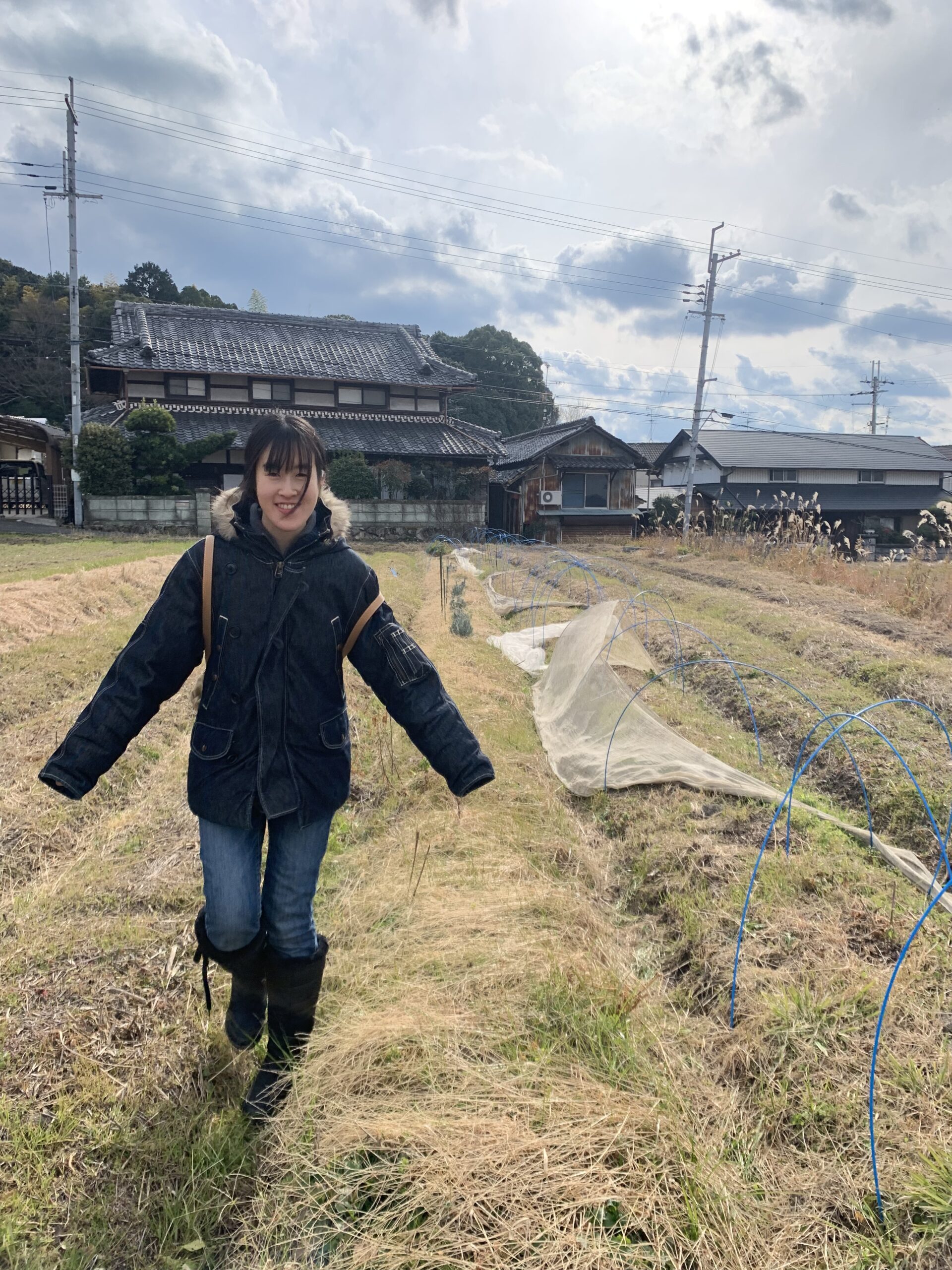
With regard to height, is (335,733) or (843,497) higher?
(843,497)

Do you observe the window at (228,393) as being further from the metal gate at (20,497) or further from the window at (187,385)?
the metal gate at (20,497)

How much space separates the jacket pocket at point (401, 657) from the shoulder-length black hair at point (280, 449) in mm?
382

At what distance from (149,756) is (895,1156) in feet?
13.0

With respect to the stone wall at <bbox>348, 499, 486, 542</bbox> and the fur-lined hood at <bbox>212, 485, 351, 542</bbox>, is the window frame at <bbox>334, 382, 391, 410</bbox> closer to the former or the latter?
the stone wall at <bbox>348, 499, 486, 542</bbox>

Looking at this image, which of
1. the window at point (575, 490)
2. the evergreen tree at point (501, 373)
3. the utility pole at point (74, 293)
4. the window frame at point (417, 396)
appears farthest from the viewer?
the evergreen tree at point (501, 373)

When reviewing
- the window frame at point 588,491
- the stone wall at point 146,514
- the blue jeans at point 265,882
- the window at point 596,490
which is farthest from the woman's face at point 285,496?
the window at point 596,490

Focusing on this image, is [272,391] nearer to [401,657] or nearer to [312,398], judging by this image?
[312,398]

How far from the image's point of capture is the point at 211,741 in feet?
5.63

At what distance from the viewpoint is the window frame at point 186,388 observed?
21.1m

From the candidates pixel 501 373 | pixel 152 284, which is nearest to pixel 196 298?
pixel 152 284

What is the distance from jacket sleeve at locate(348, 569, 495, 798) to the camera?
6.07 ft

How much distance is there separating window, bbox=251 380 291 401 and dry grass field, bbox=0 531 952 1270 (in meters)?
19.6

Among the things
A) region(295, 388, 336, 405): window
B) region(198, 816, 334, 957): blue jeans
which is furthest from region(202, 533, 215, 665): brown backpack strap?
region(295, 388, 336, 405): window

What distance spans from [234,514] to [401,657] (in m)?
0.51
